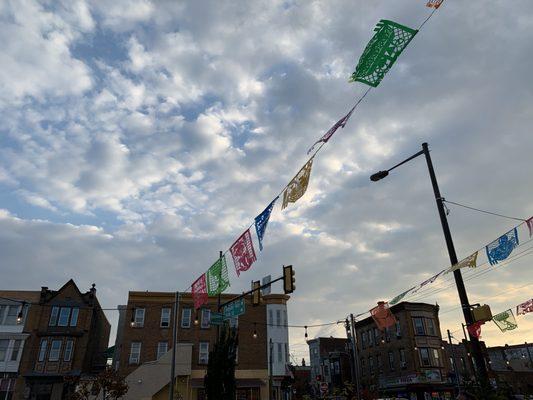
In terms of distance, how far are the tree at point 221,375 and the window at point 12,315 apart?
1287 inches

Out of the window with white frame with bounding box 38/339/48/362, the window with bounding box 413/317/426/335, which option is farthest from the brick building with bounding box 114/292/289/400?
the window with bounding box 413/317/426/335

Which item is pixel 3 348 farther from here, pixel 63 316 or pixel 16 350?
pixel 63 316

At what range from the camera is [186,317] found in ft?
145

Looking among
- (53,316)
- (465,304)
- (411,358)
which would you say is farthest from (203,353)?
(465,304)

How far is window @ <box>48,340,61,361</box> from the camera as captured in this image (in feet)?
133

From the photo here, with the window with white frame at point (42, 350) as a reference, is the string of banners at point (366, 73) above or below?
above

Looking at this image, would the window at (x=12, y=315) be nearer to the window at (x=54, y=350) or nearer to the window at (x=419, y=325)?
the window at (x=54, y=350)

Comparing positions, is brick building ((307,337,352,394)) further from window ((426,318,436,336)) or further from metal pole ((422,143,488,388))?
metal pole ((422,143,488,388))

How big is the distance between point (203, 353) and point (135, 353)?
6.82 metres

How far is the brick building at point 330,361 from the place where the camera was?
221 feet

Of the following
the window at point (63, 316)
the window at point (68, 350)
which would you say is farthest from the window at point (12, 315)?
the window at point (68, 350)

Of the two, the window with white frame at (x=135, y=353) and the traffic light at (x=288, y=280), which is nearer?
the traffic light at (x=288, y=280)

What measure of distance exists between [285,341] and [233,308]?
29.5 m

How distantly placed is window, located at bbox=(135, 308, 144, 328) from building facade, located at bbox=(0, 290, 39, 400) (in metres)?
10.2
